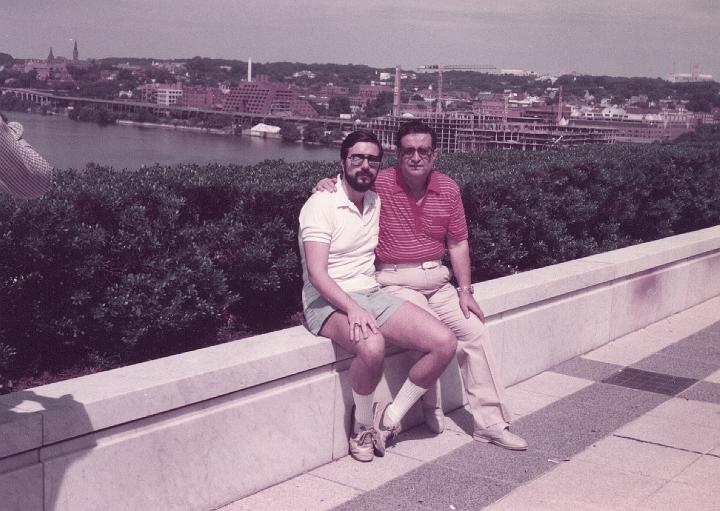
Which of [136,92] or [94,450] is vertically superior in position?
[136,92]

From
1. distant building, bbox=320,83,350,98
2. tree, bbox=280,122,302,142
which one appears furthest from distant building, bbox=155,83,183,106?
distant building, bbox=320,83,350,98

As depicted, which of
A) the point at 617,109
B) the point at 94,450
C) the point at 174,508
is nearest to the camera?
the point at 94,450

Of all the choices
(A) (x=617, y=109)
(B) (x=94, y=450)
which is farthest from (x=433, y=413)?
(A) (x=617, y=109)

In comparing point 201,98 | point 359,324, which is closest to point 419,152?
point 359,324

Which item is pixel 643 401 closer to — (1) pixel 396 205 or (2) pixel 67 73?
(1) pixel 396 205

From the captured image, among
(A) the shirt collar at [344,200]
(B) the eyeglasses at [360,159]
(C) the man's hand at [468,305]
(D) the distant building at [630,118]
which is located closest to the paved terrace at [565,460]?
(C) the man's hand at [468,305]

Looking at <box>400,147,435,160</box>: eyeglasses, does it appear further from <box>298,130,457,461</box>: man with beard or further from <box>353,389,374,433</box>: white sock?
<box>353,389,374,433</box>: white sock

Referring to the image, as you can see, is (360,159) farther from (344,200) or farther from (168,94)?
(168,94)
